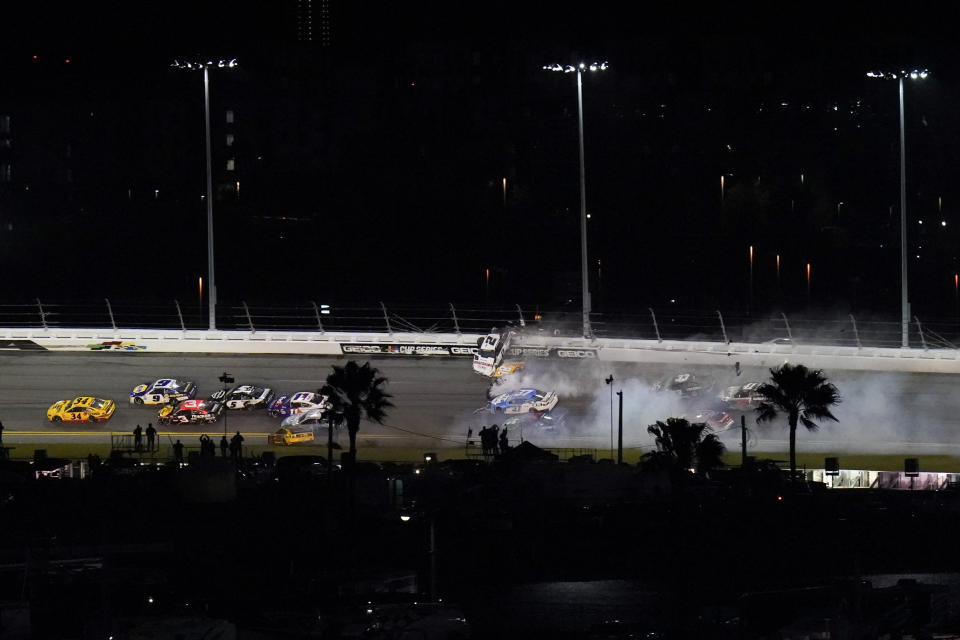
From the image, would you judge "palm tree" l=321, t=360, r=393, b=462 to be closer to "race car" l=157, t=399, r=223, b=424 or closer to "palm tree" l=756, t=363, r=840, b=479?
"race car" l=157, t=399, r=223, b=424

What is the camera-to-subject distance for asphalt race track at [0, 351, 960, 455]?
45.5m

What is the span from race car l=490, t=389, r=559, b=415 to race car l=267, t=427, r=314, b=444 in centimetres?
601

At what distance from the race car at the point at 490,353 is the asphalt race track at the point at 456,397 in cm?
38

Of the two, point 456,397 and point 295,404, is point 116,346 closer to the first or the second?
point 295,404

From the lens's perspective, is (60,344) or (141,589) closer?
(141,589)

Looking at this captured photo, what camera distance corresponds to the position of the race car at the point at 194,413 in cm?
4678

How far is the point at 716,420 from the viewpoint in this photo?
148ft

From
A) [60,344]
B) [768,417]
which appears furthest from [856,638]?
[60,344]

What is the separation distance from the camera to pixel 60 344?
174ft

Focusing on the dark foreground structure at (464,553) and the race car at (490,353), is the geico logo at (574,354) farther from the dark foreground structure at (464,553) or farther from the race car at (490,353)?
the dark foreground structure at (464,553)

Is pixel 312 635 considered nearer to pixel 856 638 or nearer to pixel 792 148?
pixel 856 638

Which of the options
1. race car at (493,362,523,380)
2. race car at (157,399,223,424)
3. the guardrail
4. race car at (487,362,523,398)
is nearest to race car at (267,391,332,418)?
race car at (157,399,223,424)

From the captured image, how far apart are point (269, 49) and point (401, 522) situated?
75959mm

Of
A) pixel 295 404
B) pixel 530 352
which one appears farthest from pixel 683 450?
pixel 530 352
